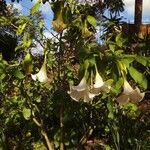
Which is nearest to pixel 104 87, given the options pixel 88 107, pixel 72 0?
pixel 72 0

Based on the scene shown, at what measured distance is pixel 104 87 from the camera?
2.86 m

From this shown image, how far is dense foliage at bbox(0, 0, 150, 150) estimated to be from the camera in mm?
2924

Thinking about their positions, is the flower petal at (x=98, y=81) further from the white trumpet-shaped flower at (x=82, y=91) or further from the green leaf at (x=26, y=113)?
the green leaf at (x=26, y=113)

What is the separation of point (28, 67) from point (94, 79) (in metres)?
0.94

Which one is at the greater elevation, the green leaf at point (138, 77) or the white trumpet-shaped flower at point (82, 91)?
the green leaf at point (138, 77)

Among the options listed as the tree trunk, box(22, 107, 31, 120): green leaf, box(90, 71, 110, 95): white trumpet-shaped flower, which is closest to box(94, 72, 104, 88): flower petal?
box(90, 71, 110, 95): white trumpet-shaped flower

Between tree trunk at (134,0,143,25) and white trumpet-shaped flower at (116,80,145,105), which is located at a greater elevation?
white trumpet-shaped flower at (116,80,145,105)

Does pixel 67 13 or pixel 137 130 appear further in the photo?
pixel 137 130

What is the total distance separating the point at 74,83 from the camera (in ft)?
16.5

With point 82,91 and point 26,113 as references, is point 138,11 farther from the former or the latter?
point 82,91

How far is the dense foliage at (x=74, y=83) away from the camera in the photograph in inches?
115

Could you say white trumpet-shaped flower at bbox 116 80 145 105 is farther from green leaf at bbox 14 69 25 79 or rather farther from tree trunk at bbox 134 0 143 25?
tree trunk at bbox 134 0 143 25

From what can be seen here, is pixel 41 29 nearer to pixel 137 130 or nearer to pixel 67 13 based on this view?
pixel 67 13

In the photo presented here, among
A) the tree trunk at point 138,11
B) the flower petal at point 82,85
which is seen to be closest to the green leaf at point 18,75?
the flower petal at point 82,85
